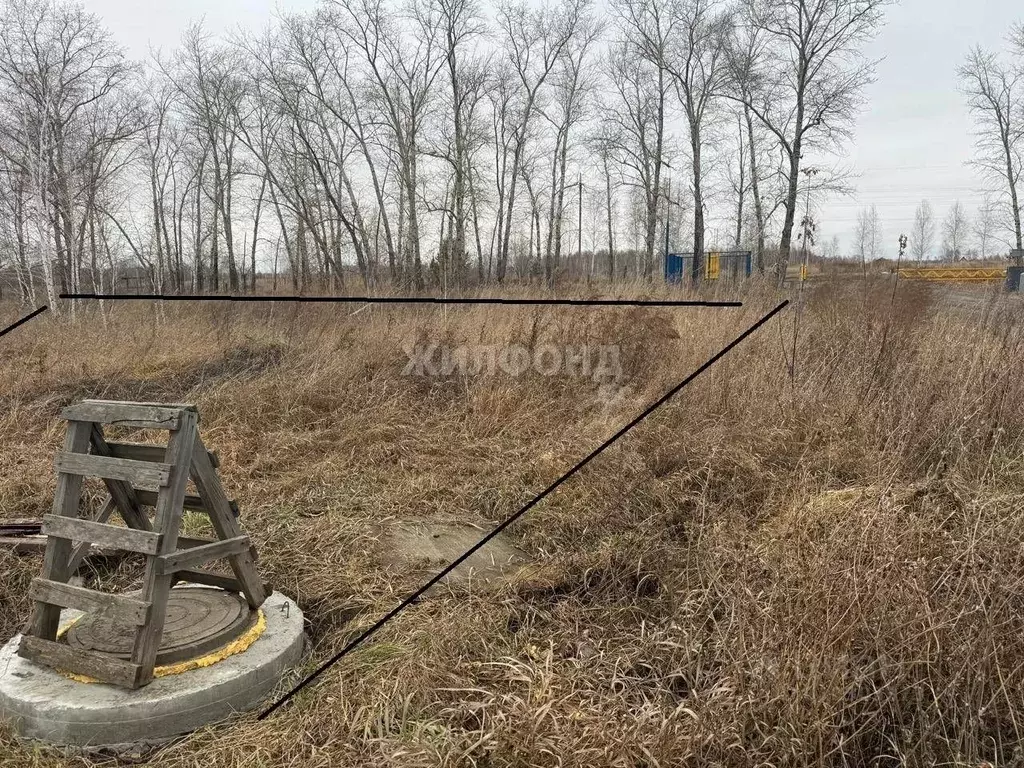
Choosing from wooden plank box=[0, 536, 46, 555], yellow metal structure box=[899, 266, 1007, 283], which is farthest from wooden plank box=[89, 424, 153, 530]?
yellow metal structure box=[899, 266, 1007, 283]

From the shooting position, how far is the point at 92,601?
8.58 ft

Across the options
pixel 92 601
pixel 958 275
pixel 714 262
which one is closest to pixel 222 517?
pixel 92 601

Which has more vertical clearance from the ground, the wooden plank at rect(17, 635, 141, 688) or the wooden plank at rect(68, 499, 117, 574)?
the wooden plank at rect(68, 499, 117, 574)

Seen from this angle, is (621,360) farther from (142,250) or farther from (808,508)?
(142,250)

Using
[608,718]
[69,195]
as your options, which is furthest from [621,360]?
[69,195]

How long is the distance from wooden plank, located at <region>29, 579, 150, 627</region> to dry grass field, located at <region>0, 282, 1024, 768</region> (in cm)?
54

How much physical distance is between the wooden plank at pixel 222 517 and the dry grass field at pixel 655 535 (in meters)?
0.45

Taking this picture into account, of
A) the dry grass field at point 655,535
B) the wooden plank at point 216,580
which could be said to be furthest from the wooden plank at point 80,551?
the dry grass field at point 655,535

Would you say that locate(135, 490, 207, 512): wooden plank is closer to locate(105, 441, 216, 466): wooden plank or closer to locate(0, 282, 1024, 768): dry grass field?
locate(105, 441, 216, 466): wooden plank

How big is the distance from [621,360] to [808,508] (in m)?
4.82

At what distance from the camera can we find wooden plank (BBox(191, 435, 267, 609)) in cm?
291

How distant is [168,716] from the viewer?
2.56 metres

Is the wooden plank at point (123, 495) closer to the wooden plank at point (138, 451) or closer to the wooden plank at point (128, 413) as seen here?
the wooden plank at point (138, 451)

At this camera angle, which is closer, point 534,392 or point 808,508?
point 808,508
